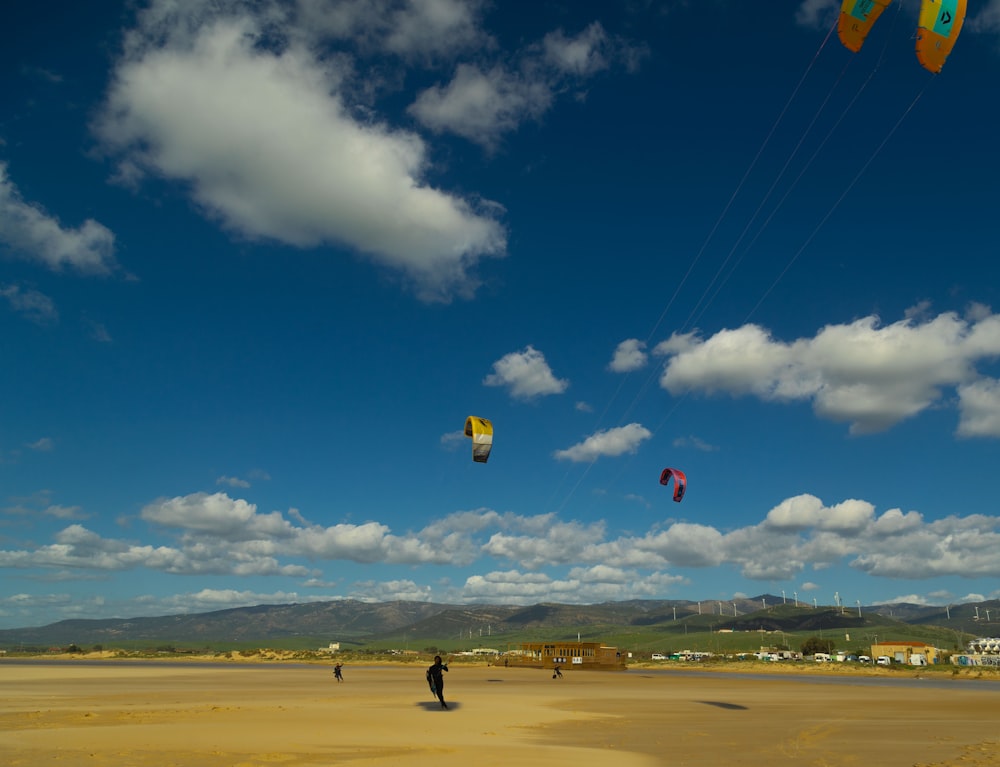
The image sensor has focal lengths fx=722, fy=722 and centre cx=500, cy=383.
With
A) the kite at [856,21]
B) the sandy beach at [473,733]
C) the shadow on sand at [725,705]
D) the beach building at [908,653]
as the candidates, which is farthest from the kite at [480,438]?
the beach building at [908,653]

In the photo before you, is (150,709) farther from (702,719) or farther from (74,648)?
(74,648)

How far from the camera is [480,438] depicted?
36531 millimetres

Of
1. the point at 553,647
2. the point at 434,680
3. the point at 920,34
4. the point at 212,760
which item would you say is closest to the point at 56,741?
the point at 212,760

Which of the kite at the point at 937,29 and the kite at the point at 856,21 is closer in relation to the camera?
the kite at the point at 937,29

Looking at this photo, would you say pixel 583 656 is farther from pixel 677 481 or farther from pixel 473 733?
pixel 473 733

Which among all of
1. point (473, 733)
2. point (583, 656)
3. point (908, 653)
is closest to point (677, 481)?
point (473, 733)

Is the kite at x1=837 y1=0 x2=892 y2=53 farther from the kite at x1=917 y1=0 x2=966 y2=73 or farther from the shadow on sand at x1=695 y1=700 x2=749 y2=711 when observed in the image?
the shadow on sand at x1=695 y1=700 x2=749 y2=711

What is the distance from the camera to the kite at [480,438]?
36188mm

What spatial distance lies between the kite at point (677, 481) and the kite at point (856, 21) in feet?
89.2

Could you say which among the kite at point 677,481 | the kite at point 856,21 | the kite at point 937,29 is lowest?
the kite at point 677,481

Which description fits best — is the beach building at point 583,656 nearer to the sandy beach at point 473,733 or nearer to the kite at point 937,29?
the sandy beach at point 473,733

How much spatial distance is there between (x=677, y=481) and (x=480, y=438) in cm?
1517

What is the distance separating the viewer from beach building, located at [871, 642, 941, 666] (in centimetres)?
12251

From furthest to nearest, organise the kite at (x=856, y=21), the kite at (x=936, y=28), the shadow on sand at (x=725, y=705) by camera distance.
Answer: the shadow on sand at (x=725, y=705) < the kite at (x=856, y=21) < the kite at (x=936, y=28)
